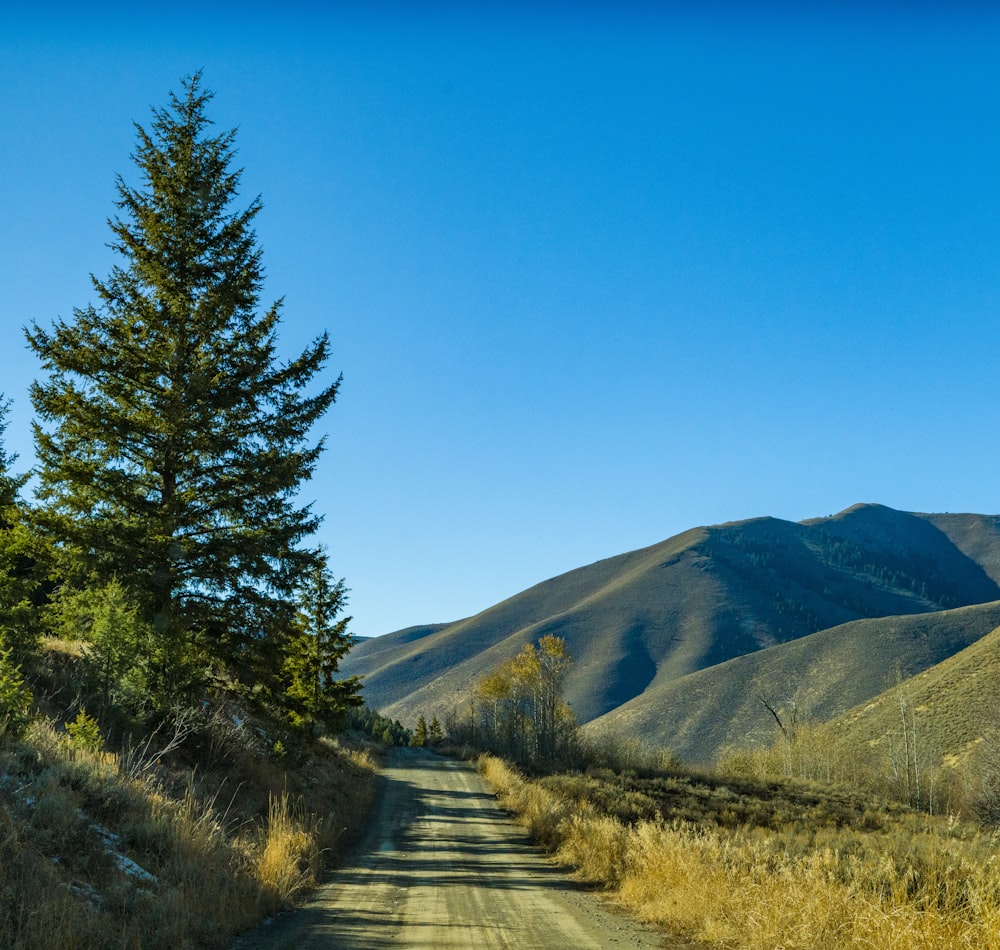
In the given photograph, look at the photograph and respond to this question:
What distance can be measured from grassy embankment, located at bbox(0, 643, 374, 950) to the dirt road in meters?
0.64

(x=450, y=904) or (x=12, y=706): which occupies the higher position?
(x=12, y=706)

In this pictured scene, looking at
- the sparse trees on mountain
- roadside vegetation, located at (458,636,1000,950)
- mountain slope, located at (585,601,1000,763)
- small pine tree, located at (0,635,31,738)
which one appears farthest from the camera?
mountain slope, located at (585,601,1000,763)

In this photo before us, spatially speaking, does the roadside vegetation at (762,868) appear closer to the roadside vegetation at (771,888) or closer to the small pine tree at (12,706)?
the roadside vegetation at (771,888)

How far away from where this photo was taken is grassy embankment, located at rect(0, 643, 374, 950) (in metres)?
6.50

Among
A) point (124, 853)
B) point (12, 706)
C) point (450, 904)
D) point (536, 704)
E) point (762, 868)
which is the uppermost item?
point (12, 706)

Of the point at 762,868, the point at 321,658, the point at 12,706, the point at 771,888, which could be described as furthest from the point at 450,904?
the point at 321,658

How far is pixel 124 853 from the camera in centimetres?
823

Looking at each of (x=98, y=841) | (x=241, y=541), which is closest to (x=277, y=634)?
(x=241, y=541)

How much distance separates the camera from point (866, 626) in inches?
6531

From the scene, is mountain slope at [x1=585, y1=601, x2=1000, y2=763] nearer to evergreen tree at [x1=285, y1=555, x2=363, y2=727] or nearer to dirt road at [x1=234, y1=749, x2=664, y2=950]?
evergreen tree at [x1=285, y1=555, x2=363, y2=727]

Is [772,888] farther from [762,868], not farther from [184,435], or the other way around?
[184,435]

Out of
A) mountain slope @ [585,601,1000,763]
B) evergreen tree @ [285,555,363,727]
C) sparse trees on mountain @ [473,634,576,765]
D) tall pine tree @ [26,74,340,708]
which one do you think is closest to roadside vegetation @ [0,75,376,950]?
tall pine tree @ [26,74,340,708]

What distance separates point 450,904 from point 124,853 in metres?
4.61

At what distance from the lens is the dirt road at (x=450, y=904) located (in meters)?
8.34
